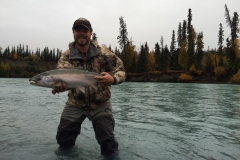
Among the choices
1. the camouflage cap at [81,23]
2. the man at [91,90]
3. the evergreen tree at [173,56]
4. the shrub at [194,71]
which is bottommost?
the man at [91,90]

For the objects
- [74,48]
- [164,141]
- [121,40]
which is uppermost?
[121,40]

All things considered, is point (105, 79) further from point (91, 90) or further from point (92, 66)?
point (92, 66)

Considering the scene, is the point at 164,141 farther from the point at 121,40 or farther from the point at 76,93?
the point at 121,40

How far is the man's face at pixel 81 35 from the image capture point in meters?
4.53

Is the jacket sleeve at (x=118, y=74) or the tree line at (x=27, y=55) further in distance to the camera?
the tree line at (x=27, y=55)

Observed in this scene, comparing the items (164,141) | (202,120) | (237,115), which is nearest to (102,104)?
(164,141)

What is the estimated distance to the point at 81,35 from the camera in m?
4.56

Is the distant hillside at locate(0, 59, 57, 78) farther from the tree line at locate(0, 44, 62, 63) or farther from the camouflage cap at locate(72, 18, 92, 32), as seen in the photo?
the camouflage cap at locate(72, 18, 92, 32)

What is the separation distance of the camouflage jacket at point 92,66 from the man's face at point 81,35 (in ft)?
0.63

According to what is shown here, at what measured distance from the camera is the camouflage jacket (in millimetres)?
4625

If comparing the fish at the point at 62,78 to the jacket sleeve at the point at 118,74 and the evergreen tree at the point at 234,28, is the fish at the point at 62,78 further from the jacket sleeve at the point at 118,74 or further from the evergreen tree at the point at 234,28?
the evergreen tree at the point at 234,28

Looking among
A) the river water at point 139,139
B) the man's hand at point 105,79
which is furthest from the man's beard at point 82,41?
the river water at point 139,139

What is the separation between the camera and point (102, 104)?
4.82 metres

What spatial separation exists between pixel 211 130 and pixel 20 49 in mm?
196894
